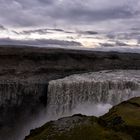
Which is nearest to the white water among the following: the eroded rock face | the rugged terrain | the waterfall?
the waterfall

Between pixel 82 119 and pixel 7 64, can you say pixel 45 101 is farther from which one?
pixel 82 119

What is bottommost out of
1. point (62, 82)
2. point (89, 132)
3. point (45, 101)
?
point (45, 101)

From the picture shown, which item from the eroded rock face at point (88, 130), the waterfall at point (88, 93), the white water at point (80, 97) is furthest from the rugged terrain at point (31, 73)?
the eroded rock face at point (88, 130)

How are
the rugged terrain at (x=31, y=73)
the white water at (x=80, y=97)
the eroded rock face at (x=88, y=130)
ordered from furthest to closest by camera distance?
the rugged terrain at (x=31, y=73) → the white water at (x=80, y=97) → the eroded rock face at (x=88, y=130)

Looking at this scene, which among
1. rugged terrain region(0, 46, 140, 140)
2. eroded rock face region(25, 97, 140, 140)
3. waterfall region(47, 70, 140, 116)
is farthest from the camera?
rugged terrain region(0, 46, 140, 140)

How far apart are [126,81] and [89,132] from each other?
31.8 m

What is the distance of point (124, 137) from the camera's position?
1838 cm

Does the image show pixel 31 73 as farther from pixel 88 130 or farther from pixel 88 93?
pixel 88 130

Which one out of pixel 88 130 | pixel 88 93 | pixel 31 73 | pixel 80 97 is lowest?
pixel 80 97

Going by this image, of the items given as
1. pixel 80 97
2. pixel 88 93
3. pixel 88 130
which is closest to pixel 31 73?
pixel 80 97

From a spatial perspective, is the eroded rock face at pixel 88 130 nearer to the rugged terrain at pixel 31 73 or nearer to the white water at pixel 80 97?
the white water at pixel 80 97

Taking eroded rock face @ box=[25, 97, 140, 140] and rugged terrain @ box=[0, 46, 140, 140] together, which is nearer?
eroded rock face @ box=[25, 97, 140, 140]

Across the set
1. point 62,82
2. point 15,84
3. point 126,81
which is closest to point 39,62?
point 15,84

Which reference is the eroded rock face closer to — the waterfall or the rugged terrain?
the waterfall
